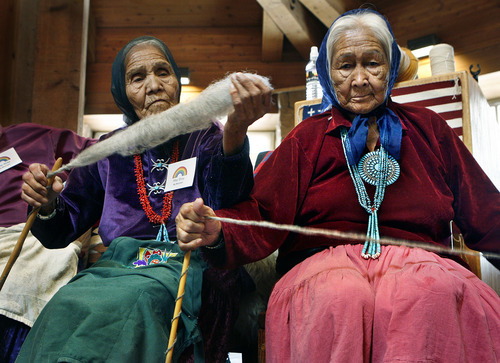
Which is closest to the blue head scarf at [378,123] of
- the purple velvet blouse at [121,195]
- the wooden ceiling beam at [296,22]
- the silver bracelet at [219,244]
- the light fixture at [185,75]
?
the purple velvet blouse at [121,195]

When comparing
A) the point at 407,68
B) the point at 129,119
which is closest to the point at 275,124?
the point at 407,68

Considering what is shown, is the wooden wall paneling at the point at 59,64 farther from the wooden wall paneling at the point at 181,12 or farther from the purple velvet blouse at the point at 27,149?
the wooden wall paneling at the point at 181,12

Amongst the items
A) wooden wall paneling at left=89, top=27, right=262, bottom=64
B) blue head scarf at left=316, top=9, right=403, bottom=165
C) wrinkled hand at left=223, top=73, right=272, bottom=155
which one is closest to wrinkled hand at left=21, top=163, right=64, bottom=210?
wrinkled hand at left=223, top=73, right=272, bottom=155

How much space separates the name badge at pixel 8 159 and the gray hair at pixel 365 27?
155 centimetres

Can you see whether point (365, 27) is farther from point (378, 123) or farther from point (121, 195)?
point (121, 195)

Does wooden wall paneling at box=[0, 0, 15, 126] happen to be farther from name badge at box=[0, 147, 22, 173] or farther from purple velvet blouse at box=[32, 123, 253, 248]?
purple velvet blouse at box=[32, 123, 253, 248]

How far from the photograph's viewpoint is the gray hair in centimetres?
175

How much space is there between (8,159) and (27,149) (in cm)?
10

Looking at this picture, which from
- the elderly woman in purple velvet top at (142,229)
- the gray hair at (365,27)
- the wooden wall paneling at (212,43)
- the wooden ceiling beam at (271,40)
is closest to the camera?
the elderly woman in purple velvet top at (142,229)

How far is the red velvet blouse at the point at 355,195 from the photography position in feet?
5.06

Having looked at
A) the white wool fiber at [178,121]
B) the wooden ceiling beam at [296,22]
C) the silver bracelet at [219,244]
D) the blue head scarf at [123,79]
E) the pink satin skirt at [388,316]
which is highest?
the wooden ceiling beam at [296,22]

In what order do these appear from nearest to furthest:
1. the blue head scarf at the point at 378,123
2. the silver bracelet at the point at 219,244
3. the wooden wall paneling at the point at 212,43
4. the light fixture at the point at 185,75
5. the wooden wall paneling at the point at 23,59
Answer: the silver bracelet at the point at 219,244
the blue head scarf at the point at 378,123
the wooden wall paneling at the point at 23,59
the light fixture at the point at 185,75
the wooden wall paneling at the point at 212,43

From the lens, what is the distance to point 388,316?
119 cm

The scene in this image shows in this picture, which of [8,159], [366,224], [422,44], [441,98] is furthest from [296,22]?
[366,224]
